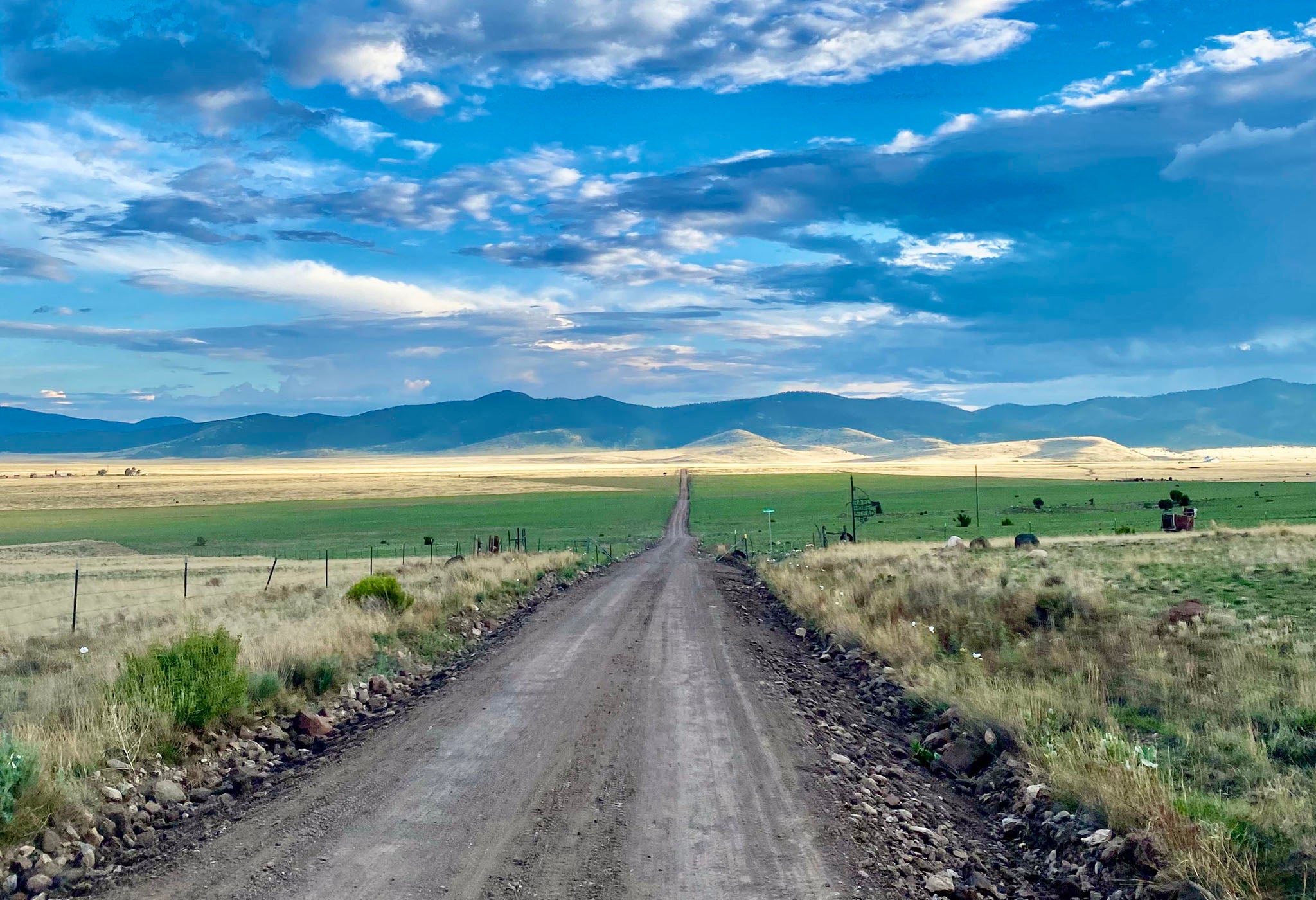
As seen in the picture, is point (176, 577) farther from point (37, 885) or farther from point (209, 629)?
point (37, 885)

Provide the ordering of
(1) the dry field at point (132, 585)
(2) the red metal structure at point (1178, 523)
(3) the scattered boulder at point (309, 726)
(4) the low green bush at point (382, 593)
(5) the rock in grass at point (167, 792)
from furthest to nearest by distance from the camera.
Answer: (2) the red metal structure at point (1178, 523)
(1) the dry field at point (132, 585)
(4) the low green bush at point (382, 593)
(3) the scattered boulder at point (309, 726)
(5) the rock in grass at point (167, 792)

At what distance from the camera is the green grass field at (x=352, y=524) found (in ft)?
208

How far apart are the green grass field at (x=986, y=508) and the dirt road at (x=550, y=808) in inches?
1543

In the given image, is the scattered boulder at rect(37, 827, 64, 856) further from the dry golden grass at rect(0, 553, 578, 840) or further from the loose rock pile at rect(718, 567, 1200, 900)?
the loose rock pile at rect(718, 567, 1200, 900)

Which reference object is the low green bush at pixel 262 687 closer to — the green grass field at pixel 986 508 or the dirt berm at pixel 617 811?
the dirt berm at pixel 617 811

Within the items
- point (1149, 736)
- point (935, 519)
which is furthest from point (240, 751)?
point (935, 519)

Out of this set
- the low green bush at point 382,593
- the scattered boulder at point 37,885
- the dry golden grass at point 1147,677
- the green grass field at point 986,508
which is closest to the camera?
the scattered boulder at point 37,885

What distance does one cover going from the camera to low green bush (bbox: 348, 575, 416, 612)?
2170 centimetres

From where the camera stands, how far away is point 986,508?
281 ft

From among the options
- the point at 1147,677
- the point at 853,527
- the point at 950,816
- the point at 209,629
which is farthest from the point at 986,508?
the point at 950,816

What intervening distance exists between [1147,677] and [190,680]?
12.8 m

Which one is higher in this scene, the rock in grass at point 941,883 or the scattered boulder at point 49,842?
the scattered boulder at point 49,842

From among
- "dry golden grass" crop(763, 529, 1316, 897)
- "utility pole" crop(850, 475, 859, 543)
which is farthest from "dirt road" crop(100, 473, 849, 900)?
"utility pole" crop(850, 475, 859, 543)

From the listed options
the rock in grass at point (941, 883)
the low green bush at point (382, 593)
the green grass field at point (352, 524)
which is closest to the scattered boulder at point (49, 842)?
the rock in grass at point (941, 883)
